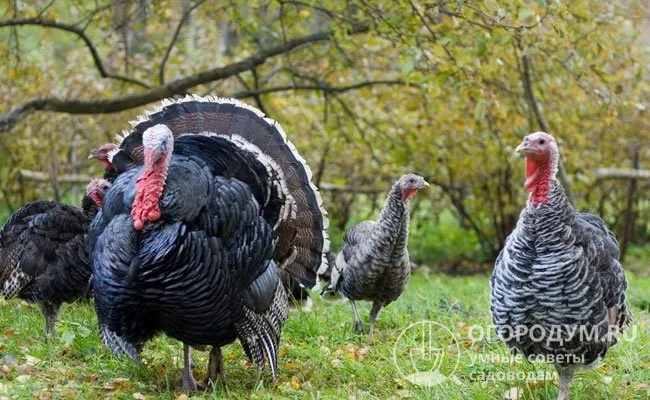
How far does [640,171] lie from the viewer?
1076 centimetres

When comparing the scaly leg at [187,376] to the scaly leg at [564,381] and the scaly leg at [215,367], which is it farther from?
the scaly leg at [564,381]

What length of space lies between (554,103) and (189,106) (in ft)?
18.9

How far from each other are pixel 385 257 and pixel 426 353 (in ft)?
2.81

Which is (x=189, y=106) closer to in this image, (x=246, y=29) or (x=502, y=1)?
(x=502, y=1)

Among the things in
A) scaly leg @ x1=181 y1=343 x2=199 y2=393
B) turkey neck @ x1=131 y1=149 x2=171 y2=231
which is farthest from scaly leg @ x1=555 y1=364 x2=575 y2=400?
turkey neck @ x1=131 y1=149 x2=171 y2=231

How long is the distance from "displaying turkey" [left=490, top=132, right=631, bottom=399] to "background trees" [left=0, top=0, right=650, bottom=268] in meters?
2.01

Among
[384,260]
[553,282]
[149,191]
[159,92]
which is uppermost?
[159,92]

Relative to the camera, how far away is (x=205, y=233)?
159 inches

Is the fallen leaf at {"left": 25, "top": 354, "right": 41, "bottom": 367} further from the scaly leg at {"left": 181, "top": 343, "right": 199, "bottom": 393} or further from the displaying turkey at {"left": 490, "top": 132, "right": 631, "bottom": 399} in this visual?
the displaying turkey at {"left": 490, "top": 132, "right": 631, "bottom": 399}

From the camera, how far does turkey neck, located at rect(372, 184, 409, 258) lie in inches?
229

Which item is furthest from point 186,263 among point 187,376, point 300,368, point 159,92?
point 159,92

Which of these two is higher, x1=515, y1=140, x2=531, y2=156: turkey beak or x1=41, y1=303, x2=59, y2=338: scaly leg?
x1=515, y1=140, x2=531, y2=156: turkey beak

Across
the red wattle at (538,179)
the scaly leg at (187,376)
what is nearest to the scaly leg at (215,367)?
the scaly leg at (187,376)

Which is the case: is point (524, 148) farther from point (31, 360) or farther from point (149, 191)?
point (31, 360)
